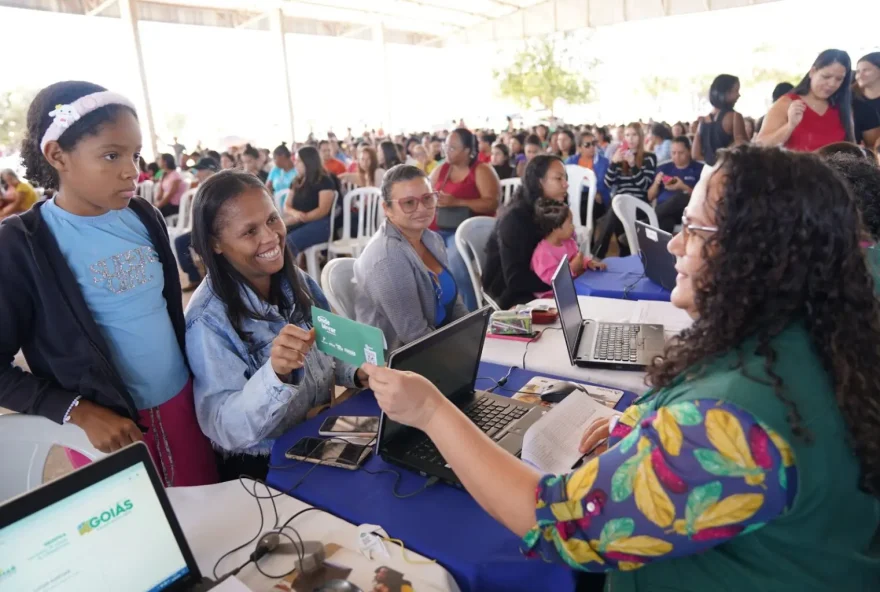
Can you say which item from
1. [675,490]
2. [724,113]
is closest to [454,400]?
[675,490]

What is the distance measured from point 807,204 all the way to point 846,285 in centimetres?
14

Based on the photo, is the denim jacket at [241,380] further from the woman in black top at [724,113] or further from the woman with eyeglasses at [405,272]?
the woman in black top at [724,113]

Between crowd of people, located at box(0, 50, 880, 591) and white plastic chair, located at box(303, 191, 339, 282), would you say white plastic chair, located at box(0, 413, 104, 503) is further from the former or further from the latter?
white plastic chair, located at box(303, 191, 339, 282)

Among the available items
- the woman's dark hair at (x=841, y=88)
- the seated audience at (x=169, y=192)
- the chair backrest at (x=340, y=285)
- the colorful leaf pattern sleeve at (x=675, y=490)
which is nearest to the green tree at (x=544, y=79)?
the seated audience at (x=169, y=192)

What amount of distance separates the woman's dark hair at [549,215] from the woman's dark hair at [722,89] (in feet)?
7.35

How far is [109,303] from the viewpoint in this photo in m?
1.53

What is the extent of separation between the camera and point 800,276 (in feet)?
2.64

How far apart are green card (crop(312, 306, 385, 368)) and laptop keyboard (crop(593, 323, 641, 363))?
41.9 inches

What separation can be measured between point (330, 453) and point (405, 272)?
103cm

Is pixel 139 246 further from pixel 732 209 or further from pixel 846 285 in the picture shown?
pixel 846 285

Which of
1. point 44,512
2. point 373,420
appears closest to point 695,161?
point 373,420

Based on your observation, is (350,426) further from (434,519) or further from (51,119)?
(51,119)

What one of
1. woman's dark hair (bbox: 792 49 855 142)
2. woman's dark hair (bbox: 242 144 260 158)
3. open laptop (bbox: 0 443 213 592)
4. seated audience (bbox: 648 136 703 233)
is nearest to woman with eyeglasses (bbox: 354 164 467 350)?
open laptop (bbox: 0 443 213 592)

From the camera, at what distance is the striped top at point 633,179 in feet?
18.6
